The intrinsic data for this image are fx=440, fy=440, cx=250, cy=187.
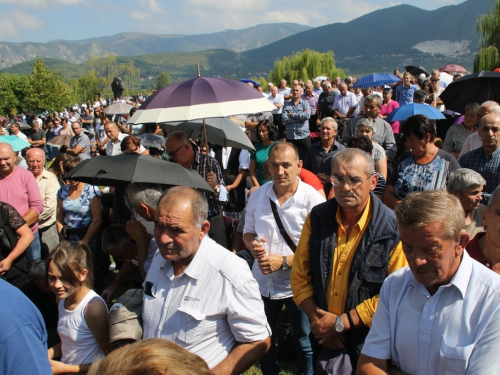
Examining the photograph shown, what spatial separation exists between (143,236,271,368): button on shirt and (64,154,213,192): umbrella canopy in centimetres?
152

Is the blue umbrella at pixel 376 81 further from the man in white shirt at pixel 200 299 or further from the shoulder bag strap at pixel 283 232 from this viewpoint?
the man in white shirt at pixel 200 299

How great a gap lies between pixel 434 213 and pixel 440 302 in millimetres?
376

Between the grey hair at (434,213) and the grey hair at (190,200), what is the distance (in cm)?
103

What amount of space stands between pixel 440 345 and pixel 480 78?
597cm

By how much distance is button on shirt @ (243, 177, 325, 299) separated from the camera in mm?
3416

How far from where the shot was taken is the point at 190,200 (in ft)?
7.74

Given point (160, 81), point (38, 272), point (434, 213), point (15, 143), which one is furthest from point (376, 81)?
point (160, 81)

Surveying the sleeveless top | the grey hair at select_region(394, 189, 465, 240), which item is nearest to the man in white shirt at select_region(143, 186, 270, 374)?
the sleeveless top

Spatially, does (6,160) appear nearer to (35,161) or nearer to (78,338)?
(35,161)

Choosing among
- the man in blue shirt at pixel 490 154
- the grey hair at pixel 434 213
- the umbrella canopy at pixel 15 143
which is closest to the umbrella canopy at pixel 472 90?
the man in blue shirt at pixel 490 154

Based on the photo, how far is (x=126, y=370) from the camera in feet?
3.89

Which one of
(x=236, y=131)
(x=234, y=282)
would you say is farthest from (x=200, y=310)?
(x=236, y=131)

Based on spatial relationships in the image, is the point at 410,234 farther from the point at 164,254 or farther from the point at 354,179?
the point at 164,254

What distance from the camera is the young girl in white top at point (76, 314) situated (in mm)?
2828
